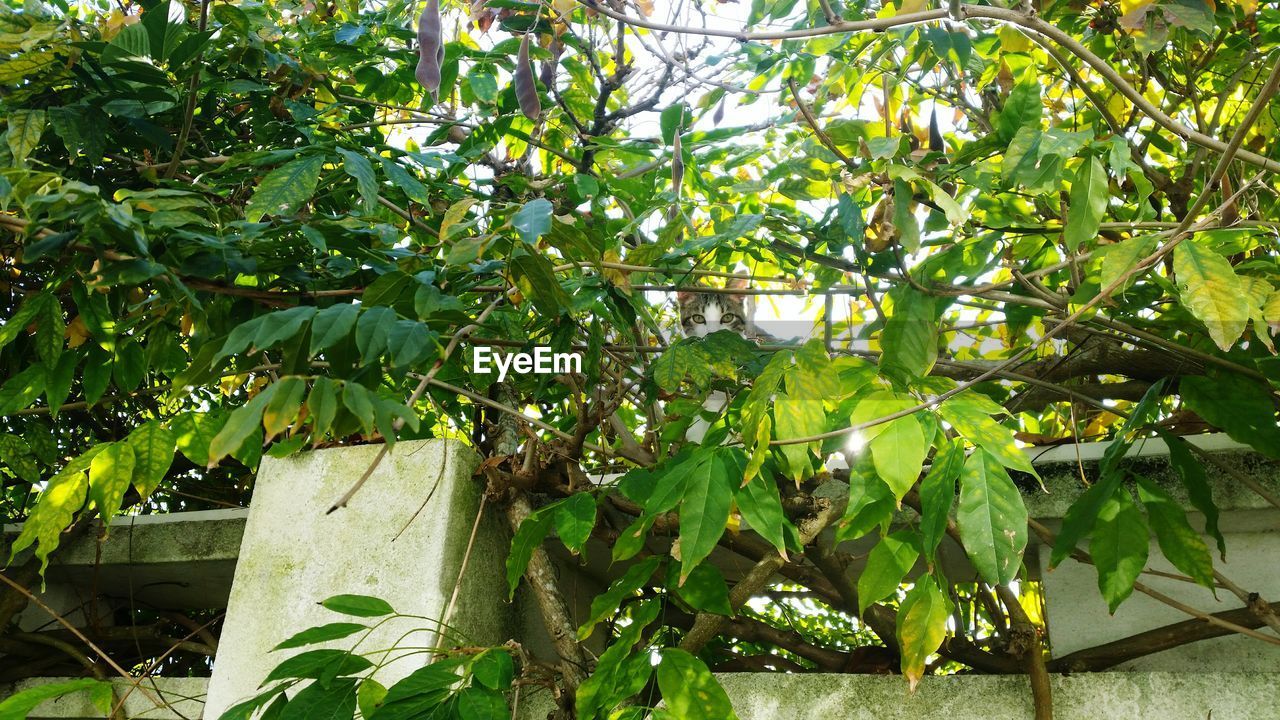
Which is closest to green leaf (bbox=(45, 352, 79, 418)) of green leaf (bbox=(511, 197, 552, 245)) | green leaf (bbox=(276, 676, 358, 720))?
green leaf (bbox=(276, 676, 358, 720))

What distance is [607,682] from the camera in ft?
4.84

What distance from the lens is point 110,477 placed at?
173cm

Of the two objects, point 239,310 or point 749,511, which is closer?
point 749,511

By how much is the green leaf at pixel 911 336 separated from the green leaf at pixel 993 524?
0.90 feet

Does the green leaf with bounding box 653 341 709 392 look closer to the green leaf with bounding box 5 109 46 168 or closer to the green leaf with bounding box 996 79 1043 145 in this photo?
the green leaf with bounding box 996 79 1043 145

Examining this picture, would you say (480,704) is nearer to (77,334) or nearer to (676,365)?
(676,365)

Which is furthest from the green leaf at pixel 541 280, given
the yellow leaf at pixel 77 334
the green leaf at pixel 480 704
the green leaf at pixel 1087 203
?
the yellow leaf at pixel 77 334

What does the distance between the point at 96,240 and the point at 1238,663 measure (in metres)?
1.89

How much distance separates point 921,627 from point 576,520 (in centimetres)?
56

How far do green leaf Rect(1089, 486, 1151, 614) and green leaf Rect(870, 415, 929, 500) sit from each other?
40 centimetres

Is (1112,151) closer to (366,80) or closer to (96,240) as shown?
(96,240)

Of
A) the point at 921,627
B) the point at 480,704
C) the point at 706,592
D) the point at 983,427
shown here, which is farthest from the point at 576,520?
the point at 983,427

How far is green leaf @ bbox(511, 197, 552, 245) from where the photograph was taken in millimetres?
1252

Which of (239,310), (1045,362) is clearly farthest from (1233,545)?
(239,310)
